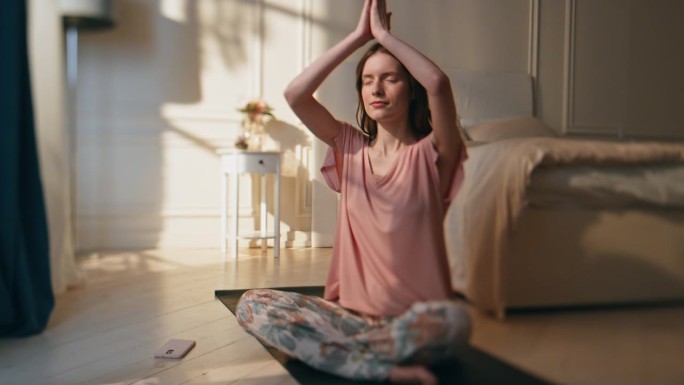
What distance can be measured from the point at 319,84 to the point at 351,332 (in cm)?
32

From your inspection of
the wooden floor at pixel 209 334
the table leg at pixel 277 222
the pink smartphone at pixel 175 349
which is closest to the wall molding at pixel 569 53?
the wooden floor at pixel 209 334

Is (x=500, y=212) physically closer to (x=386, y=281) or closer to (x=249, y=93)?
(x=386, y=281)

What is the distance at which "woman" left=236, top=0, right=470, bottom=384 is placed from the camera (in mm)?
586

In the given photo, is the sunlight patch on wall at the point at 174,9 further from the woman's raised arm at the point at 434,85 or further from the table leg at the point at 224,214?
the woman's raised arm at the point at 434,85

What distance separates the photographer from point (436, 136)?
654 millimetres

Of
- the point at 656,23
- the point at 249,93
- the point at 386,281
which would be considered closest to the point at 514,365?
the point at 386,281

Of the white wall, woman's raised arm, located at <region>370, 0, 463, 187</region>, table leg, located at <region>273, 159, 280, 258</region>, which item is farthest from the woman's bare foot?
table leg, located at <region>273, 159, 280, 258</region>

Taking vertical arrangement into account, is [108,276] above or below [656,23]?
below

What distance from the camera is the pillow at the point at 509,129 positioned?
2.42ft

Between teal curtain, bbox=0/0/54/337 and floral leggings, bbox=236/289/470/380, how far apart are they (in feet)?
1.60

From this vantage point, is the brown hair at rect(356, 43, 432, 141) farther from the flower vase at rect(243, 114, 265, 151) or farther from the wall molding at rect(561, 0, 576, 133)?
the flower vase at rect(243, 114, 265, 151)

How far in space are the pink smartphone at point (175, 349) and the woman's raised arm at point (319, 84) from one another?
0.48 metres

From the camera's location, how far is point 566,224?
0.67 m

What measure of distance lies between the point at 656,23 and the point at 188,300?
1.25m
